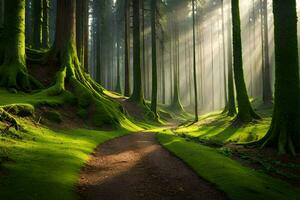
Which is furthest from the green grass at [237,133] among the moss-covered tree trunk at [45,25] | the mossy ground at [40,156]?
the moss-covered tree trunk at [45,25]

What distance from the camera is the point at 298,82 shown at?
621 inches

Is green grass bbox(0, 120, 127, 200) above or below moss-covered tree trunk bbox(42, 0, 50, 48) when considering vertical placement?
below

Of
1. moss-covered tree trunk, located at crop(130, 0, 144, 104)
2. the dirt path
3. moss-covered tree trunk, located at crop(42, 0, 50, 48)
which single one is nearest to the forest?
the dirt path

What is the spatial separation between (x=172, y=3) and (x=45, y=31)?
1056 inches

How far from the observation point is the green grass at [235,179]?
9.79 metres

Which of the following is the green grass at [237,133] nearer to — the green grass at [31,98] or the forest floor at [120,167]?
the forest floor at [120,167]

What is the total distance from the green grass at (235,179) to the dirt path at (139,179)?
37cm

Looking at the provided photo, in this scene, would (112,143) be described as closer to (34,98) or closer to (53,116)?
(53,116)

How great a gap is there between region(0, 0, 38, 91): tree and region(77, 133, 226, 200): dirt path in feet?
29.3

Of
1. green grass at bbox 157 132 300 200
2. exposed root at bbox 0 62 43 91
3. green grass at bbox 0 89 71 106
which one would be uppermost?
exposed root at bbox 0 62 43 91

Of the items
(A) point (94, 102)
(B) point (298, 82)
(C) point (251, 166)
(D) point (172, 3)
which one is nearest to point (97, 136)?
(A) point (94, 102)

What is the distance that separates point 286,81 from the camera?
1577 centimetres

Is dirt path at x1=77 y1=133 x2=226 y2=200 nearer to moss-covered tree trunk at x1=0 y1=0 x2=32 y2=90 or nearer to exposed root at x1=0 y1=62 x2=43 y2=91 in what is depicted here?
exposed root at x1=0 y1=62 x2=43 y2=91

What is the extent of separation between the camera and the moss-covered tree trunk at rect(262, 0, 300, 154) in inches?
A: 611
